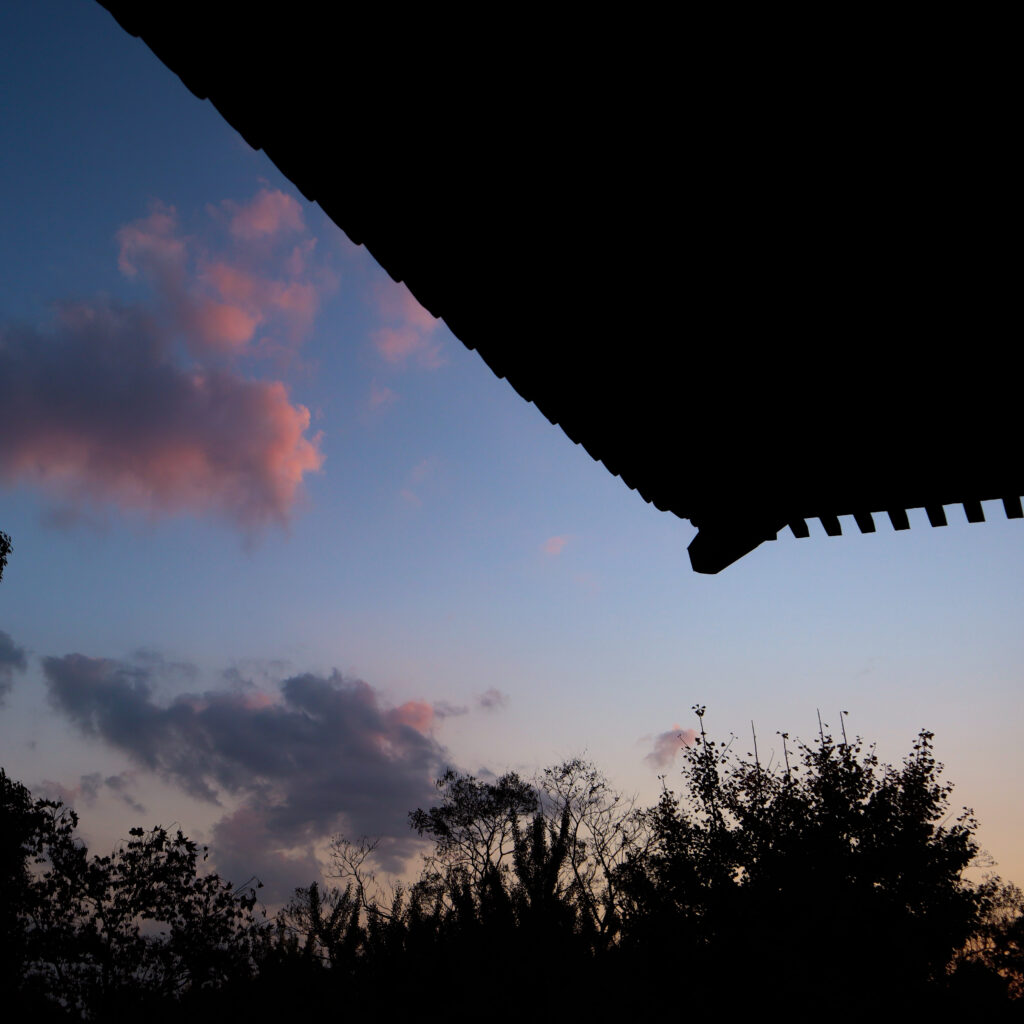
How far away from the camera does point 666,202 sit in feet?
6.22

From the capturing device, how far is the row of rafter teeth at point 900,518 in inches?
121

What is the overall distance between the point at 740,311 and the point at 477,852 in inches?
1529

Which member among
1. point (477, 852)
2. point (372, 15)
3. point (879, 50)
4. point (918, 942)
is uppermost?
point (372, 15)

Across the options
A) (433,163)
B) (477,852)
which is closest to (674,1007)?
(433,163)

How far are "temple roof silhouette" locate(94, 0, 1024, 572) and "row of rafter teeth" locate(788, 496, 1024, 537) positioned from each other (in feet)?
0.62

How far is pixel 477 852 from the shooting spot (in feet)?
116

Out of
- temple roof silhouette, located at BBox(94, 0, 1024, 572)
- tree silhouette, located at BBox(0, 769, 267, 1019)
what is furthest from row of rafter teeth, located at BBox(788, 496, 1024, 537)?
tree silhouette, located at BBox(0, 769, 267, 1019)

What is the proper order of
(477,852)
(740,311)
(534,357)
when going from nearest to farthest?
(740,311)
(534,357)
(477,852)

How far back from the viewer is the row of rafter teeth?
10.1 ft

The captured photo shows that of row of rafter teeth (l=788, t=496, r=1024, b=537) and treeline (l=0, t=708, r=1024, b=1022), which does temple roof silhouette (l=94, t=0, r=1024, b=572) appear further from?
treeline (l=0, t=708, r=1024, b=1022)

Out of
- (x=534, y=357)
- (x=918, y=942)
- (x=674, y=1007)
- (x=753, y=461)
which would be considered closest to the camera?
(x=534, y=357)

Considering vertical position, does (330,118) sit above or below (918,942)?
above

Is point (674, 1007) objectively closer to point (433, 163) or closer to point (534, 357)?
point (534, 357)

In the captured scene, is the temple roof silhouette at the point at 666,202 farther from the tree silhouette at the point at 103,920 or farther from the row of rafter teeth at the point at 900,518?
the tree silhouette at the point at 103,920
